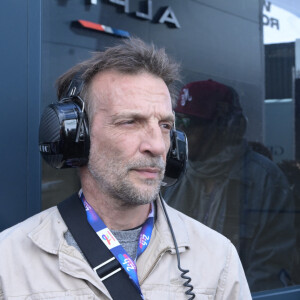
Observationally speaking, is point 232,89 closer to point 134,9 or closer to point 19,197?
point 134,9

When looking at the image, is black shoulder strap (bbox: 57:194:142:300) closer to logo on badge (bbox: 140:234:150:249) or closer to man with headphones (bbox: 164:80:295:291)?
logo on badge (bbox: 140:234:150:249)

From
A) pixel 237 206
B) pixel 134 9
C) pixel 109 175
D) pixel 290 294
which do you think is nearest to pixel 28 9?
pixel 134 9

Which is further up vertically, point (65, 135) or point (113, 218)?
point (65, 135)

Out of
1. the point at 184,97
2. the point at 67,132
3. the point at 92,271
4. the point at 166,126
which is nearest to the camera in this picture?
the point at 92,271

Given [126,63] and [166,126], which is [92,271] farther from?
[126,63]

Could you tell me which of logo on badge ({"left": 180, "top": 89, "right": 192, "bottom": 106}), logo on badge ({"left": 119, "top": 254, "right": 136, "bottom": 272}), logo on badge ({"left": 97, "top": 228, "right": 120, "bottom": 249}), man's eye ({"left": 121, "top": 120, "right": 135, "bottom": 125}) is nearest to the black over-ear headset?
man's eye ({"left": 121, "top": 120, "right": 135, "bottom": 125})

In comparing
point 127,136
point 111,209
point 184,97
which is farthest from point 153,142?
point 184,97

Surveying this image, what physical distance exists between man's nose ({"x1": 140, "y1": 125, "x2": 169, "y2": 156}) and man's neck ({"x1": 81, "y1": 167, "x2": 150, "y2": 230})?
0.22 m

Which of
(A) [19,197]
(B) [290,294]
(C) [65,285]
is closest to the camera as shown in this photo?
(C) [65,285]

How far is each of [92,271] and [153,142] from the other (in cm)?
47

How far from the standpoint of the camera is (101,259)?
1693 mm

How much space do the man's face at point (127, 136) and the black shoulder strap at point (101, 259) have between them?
0.15 metres

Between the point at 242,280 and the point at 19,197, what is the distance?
1.00 m

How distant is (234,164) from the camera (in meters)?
3.22
